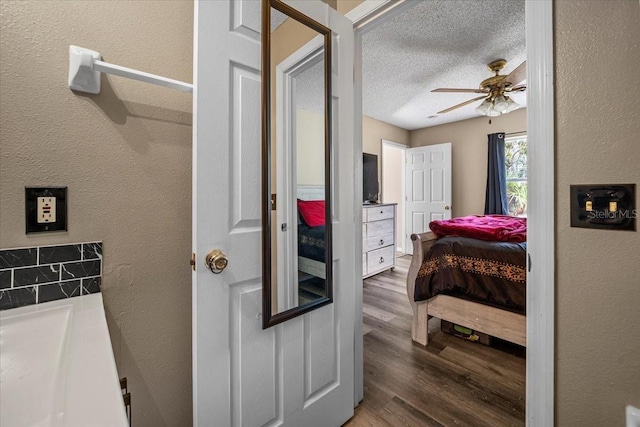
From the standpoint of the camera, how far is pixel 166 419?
1.05 m

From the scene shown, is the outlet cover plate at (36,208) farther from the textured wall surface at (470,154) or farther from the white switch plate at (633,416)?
the textured wall surface at (470,154)

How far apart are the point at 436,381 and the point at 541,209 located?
1.37 m

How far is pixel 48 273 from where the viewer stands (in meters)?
0.83

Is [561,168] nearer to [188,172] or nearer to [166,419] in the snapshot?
[188,172]

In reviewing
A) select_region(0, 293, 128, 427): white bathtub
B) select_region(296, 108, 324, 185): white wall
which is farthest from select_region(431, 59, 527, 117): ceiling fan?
select_region(0, 293, 128, 427): white bathtub

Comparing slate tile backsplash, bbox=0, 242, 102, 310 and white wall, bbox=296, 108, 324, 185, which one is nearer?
slate tile backsplash, bbox=0, 242, 102, 310

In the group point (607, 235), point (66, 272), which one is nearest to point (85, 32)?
point (66, 272)

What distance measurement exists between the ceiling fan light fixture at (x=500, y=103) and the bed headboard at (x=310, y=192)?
8.85ft

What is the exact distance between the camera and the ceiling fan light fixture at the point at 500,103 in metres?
2.86

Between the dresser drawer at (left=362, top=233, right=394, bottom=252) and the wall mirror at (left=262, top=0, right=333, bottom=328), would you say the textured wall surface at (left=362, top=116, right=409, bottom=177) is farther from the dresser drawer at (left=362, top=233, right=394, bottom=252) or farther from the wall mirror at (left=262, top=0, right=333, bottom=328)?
the wall mirror at (left=262, top=0, right=333, bottom=328)

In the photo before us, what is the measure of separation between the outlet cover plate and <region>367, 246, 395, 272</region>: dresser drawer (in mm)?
3389

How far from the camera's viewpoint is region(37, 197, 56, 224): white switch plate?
815 millimetres

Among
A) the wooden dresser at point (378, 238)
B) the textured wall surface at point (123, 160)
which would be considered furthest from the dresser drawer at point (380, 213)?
the textured wall surface at point (123, 160)

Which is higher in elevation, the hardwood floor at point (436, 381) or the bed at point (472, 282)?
the bed at point (472, 282)
